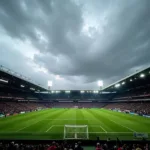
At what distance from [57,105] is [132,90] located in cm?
5058

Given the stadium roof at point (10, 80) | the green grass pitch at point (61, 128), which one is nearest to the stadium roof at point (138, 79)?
the green grass pitch at point (61, 128)

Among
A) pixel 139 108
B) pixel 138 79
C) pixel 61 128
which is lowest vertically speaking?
pixel 61 128

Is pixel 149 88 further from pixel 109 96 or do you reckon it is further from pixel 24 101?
pixel 24 101

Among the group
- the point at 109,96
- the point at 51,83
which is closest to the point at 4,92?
the point at 51,83

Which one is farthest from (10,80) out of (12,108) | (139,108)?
(139,108)

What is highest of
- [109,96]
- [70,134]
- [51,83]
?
[51,83]

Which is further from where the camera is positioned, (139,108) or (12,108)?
(139,108)

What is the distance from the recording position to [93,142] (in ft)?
55.4

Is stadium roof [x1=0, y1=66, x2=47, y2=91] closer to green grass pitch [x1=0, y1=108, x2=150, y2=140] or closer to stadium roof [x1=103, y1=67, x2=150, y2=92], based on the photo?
green grass pitch [x1=0, y1=108, x2=150, y2=140]

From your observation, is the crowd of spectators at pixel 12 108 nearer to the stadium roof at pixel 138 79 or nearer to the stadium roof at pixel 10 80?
the stadium roof at pixel 10 80

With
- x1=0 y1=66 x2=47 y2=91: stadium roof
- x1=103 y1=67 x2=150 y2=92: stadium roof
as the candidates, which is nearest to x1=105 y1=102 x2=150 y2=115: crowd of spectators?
x1=103 y1=67 x2=150 y2=92: stadium roof

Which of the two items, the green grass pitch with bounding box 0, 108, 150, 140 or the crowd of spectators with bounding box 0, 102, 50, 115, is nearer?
the green grass pitch with bounding box 0, 108, 150, 140

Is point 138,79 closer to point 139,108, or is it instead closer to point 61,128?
point 139,108

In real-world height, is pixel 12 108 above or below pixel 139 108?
below
